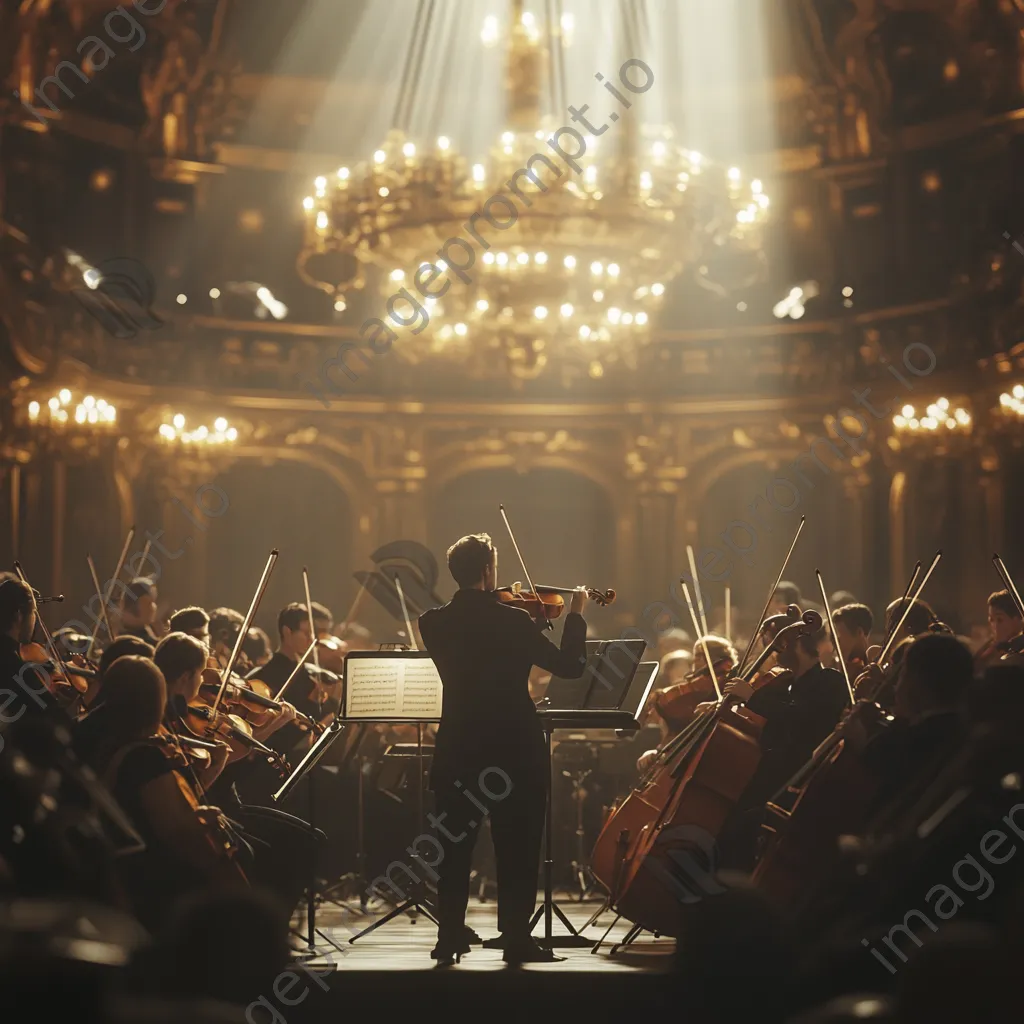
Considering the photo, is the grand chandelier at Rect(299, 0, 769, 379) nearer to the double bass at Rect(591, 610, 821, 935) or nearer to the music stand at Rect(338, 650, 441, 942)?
the music stand at Rect(338, 650, 441, 942)

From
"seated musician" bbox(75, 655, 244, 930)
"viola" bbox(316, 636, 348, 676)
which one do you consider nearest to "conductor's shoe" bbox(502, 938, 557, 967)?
"seated musician" bbox(75, 655, 244, 930)

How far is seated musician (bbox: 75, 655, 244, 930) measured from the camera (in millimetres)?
3924

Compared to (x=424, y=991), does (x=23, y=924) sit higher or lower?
higher

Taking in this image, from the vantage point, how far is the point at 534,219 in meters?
8.86

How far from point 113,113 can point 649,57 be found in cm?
492

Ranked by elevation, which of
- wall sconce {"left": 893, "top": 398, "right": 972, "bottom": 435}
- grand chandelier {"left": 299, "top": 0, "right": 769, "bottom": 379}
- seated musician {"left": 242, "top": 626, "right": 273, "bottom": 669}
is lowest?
seated musician {"left": 242, "top": 626, "right": 273, "bottom": 669}

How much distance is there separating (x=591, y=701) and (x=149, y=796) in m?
1.70

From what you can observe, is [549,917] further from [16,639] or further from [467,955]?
[16,639]

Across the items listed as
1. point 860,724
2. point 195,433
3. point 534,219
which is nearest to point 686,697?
point 860,724

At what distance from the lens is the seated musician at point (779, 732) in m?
5.00

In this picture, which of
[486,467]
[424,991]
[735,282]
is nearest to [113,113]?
[486,467]

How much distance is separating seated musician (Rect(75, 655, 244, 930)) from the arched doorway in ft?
33.7

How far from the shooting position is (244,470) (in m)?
14.3

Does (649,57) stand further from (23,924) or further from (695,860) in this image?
(23,924)
